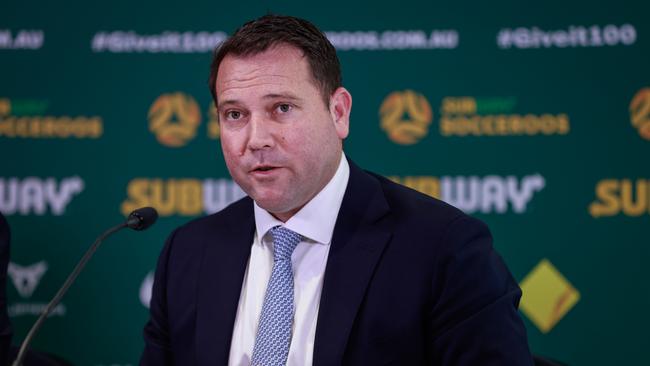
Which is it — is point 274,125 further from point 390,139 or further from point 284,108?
point 390,139

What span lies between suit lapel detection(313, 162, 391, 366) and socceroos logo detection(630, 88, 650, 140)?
1.55 metres

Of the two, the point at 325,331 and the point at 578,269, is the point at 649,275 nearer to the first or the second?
the point at 578,269

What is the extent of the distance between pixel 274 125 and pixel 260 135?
41mm

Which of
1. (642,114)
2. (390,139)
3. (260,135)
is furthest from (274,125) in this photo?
(642,114)

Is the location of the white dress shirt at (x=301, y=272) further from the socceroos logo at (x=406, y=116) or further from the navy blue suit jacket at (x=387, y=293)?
the socceroos logo at (x=406, y=116)

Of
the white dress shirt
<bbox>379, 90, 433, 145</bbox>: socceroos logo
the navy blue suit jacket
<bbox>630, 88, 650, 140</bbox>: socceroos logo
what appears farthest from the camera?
<bbox>379, 90, 433, 145</bbox>: socceroos logo

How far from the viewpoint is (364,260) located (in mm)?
1557

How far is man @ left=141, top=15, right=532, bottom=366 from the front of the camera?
1456 millimetres

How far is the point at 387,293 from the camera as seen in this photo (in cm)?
151

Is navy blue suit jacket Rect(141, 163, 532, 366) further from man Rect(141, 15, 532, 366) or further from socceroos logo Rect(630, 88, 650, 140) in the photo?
socceroos logo Rect(630, 88, 650, 140)

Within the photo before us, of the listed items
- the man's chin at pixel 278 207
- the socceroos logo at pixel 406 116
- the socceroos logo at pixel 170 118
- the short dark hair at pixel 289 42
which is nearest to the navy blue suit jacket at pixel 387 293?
the man's chin at pixel 278 207

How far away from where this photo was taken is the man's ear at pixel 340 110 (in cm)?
160

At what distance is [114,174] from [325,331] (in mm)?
1731

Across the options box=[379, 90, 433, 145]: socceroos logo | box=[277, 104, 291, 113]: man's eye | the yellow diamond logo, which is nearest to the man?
box=[277, 104, 291, 113]: man's eye
